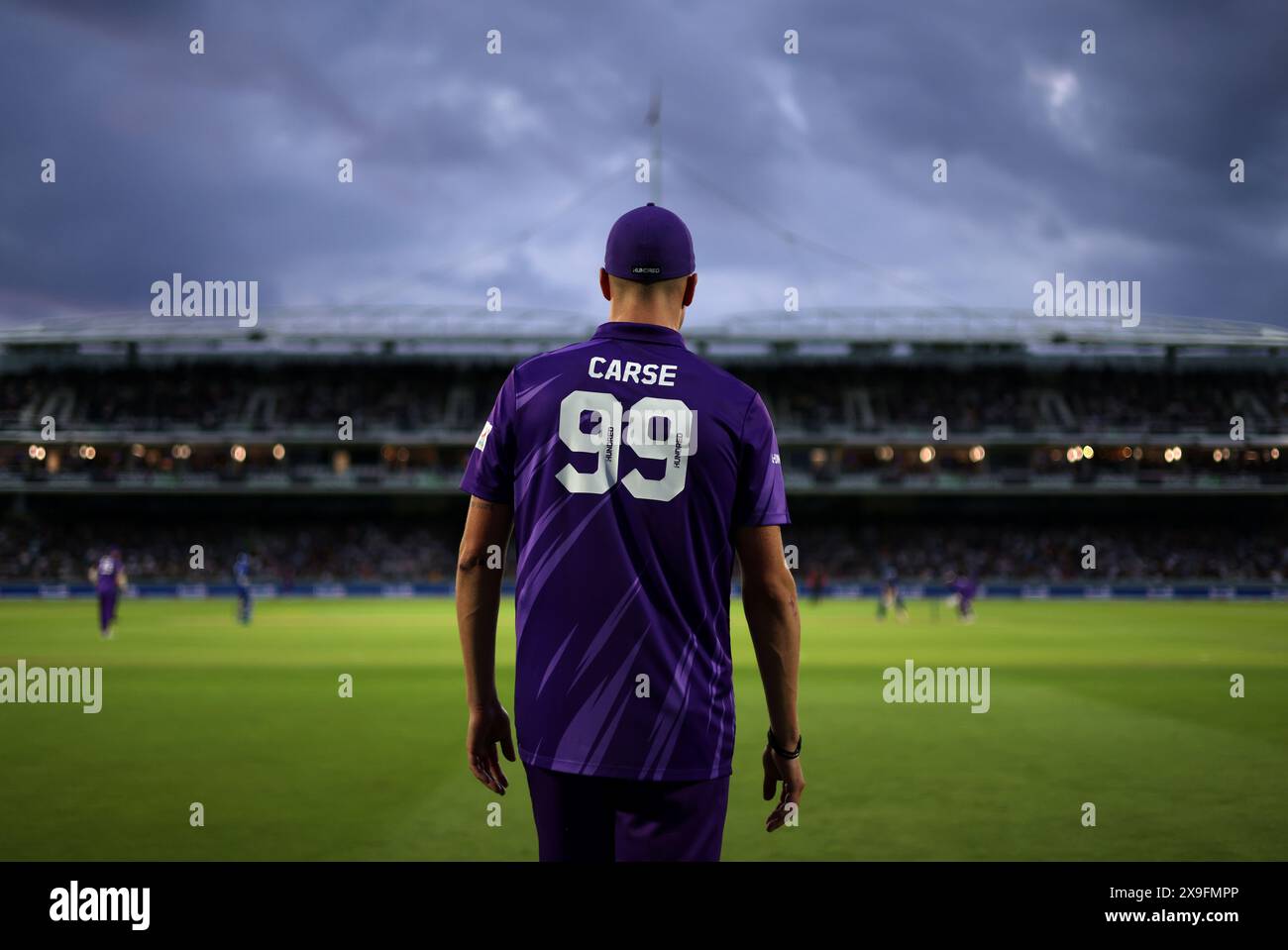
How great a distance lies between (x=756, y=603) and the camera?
11.3 feet

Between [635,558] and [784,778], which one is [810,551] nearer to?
[784,778]

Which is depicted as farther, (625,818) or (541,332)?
(541,332)

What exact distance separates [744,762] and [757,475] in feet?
30.0

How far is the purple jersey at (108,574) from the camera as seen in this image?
25531 mm

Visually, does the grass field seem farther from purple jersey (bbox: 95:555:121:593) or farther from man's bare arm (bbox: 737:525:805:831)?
man's bare arm (bbox: 737:525:805:831)

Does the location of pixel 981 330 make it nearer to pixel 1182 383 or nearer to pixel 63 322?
pixel 1182 383

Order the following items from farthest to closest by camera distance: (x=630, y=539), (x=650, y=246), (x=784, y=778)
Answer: (x=784, y=778)
(x=650, y=246)
(x=630, y=539)

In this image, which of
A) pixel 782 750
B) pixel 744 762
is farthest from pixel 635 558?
pixel 744 762

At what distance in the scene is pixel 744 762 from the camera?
1175cm

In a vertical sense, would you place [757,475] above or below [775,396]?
below

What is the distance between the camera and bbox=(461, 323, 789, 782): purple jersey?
10.5ft

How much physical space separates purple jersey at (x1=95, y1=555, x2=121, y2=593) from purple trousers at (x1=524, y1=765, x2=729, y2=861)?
25295 millimetres

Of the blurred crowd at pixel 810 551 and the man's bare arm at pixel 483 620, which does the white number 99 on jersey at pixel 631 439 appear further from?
the blurred crowd at pixel 810 551

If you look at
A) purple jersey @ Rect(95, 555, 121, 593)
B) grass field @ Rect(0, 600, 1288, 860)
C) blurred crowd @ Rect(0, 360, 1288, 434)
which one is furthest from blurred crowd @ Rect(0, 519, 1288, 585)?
grass field @ Rect(0, 600, 1288, 860)
